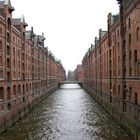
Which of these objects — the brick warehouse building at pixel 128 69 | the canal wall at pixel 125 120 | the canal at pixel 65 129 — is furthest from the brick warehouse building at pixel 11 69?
the brick warehouse building at pixel 128 69

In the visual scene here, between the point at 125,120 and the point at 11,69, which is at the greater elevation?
the point at 11,69

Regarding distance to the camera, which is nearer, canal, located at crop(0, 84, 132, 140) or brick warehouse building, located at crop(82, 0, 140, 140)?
brick warehouse building, located at crop(82, 0, 140, 140)

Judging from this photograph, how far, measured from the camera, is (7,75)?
117 feet

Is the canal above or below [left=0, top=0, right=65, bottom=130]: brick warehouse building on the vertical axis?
below

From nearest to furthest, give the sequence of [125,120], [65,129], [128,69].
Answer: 1. [125,120]
2. [128,69]
3. [65,129]

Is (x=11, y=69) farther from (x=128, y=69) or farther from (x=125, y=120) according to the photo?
(x=125, y=120)

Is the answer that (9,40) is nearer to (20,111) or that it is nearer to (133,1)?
(20,111)

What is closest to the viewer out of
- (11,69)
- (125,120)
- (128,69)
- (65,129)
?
(125,120)

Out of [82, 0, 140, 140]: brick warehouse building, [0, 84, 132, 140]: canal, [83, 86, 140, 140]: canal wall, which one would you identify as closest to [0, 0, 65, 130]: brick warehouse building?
[0, 84, 132, 140]: canal

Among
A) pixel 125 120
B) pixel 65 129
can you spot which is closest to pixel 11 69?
pixel 65 129

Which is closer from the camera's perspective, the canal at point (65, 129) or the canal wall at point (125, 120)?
the canal wall at point (125, 120)

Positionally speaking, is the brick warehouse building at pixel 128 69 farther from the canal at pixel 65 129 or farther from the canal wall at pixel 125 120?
the canal at pixel 65 129

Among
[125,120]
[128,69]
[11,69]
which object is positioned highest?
[11,69]

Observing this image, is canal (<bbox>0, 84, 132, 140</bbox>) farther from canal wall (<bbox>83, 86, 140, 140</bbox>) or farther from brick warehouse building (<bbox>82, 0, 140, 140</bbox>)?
brick warehouse building (<bbox>82, 0, 140, 140</bbox>)
